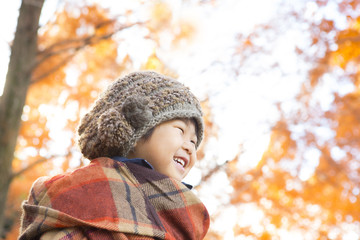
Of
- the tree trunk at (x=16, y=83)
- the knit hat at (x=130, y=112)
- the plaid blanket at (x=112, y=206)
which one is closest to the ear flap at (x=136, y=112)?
the knit hat at (x=130, y=112)

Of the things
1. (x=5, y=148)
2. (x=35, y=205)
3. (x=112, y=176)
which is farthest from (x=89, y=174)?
(x=5, y=148)

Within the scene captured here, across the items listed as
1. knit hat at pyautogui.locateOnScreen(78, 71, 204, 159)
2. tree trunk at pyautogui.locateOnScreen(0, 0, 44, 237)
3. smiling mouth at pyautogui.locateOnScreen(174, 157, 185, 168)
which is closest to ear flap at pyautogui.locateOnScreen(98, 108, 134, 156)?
knit hat at pyautogui.locateOnScreen(78, 71, 204, 159)

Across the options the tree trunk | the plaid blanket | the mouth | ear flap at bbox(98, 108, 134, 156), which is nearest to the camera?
the plaid blanket

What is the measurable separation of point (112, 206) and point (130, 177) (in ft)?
0.46

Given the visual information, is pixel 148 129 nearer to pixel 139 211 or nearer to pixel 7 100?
pixel 139 211

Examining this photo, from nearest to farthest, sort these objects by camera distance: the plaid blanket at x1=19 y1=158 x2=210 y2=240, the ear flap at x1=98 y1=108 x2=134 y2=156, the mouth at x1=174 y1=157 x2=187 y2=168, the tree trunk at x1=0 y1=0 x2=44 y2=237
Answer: the plaid blanket at x1=19 y1=158 x2=210 y2=240 → the ear flap at x1=98 y1=108 x2=134 y2=156 → the mouth at x1=174 y1=157 x2=187 y2=168 → the tree trunk at x1=0 y1=0 x2=44 y2=237

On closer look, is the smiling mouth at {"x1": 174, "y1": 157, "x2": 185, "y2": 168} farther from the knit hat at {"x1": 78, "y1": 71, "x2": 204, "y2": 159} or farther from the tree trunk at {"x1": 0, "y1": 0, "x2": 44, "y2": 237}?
the tree trunk at {"x1": 0, "y1": 0, "x2": 44, "y2": 237}

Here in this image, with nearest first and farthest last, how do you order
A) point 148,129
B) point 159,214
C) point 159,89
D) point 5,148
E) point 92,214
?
point 92,214
point 159,214
point 148,129
point 159,89
point 5,148

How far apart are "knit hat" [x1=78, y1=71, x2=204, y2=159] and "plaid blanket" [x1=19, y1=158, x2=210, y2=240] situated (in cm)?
9

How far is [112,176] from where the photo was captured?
132 centimetres

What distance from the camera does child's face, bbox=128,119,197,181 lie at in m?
1.45

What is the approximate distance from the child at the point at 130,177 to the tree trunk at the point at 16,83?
6.77ft

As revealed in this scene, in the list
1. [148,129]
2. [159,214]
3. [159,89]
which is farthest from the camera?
[159,89]

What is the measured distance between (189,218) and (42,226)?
0.50 meters
